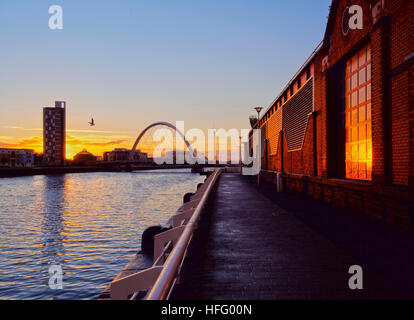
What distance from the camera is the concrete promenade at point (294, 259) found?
18.1ft

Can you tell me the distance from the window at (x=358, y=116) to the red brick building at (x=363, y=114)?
4 centimetres

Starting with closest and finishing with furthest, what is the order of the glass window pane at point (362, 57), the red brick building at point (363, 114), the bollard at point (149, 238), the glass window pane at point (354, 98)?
the red brick building at point (363, 114), the bollard at point (149, 238), the glass window pane at point (362, 57), the glass window pane at point (354, 98)

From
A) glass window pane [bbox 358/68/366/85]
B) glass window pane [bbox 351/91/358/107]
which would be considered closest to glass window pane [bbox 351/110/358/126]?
glass window pane [bbox 351/91/358/107]

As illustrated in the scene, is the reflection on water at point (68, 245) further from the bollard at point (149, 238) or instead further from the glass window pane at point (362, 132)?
the glass window pane at point (362, 132)

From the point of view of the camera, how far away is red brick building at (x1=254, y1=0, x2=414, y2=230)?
1027 centimetres

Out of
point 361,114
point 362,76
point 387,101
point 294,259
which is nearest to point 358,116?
point 361,114

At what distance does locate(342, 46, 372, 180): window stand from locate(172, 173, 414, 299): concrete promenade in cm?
259

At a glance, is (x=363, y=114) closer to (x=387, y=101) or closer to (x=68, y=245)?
(x=387, y=101)

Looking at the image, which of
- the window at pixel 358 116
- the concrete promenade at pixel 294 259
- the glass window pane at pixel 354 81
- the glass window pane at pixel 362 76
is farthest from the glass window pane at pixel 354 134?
the concrete promenade at pixel 294 259

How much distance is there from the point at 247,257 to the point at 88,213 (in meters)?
25.8

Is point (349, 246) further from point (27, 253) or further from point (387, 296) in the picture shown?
point (27, 253)

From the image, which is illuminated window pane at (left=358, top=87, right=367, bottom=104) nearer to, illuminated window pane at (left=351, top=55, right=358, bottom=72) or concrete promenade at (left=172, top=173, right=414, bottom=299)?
illuminated window pane at (left=351, top=55, right=358, bottom=72)
